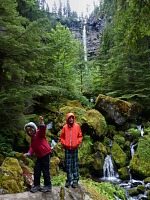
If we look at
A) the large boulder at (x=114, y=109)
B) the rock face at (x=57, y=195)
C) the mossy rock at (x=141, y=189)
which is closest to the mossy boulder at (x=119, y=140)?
the large boulder at (x=114, y=109)

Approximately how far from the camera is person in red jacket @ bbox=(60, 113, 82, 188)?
16.8ft

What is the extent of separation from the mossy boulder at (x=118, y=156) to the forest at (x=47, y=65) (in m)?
4.73

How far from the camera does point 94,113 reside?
14906mm

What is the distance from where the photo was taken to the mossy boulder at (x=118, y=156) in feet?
42.7

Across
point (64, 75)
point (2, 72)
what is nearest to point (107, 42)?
point (64, 75)

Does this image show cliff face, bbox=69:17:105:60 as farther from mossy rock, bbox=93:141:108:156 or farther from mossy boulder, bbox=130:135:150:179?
mossy boulder, bbox=130:135:150:179

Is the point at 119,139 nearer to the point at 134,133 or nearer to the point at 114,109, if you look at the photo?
the point at 134,133

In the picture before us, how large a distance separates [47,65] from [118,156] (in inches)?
255

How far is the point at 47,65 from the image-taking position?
11125 millimetres

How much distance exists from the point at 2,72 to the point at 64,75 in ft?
31.1

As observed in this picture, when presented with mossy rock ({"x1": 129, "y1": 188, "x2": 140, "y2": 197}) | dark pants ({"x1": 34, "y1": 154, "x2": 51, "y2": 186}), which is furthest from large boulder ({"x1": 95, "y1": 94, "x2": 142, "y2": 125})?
dark pants ({"x1": 34, "y1": 154, "x2": 51, "y2": 186})

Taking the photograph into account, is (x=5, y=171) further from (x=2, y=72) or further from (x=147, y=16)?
(x=147, y=16)

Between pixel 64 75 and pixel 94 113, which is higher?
pixel 64 75

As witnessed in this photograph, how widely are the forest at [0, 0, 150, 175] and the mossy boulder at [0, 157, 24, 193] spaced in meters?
1.62
